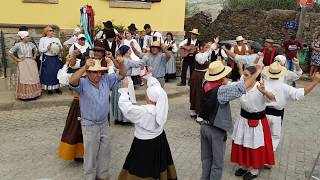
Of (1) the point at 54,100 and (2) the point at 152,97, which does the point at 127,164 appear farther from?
(1) the point at 54,100

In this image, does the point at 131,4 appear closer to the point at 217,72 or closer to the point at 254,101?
the point at 254,101

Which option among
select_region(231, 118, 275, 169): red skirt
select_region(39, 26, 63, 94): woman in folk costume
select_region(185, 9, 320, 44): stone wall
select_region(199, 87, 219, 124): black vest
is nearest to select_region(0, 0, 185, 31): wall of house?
select_region(39, 26, 63, 94): woman in folk costume

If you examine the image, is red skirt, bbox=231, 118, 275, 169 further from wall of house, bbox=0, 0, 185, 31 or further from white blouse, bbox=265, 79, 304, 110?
wall of house, bbox=0, 0, 185, 31

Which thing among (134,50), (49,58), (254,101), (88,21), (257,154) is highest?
(88,21)

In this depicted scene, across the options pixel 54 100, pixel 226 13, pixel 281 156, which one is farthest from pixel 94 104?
pixel 226 13

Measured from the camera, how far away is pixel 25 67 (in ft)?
32.5

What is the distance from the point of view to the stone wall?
17594 mm

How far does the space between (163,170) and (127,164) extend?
457 mm

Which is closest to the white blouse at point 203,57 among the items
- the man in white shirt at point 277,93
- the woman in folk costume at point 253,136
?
the man in white shirt at point 277,93

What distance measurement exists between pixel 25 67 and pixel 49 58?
67cm

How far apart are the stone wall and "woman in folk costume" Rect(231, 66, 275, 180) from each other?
12.1 metres

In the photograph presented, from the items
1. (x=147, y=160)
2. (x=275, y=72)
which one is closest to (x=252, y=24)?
(x=275, y=72)

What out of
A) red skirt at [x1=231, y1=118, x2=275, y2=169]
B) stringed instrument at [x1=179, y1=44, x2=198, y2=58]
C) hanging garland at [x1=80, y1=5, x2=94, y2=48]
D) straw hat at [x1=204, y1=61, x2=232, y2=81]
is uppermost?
hanging garland at [x1=80, y1=5, x2=94, y2=48]

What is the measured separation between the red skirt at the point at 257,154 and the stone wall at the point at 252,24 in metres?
12.1
